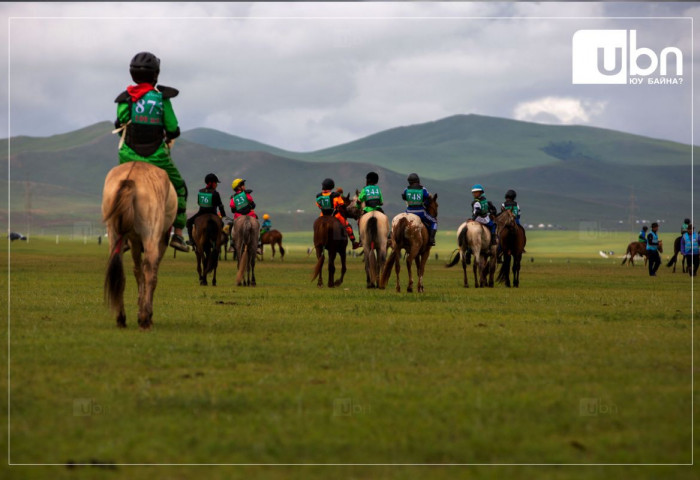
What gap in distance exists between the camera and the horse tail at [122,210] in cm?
1260

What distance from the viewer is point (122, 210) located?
12602 mm

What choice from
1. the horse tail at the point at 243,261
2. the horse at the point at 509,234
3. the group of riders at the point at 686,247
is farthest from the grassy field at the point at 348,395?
the group of riders at the point at 686,247

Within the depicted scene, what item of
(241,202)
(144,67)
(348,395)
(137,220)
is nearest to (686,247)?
(241,202)

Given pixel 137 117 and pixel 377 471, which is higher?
pixel 137 117

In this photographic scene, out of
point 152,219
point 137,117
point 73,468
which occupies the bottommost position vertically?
point 73,468

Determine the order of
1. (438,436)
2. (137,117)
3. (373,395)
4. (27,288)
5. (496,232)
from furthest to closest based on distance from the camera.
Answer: (496,232) < (27,288) < (137,117) < (373,395) < (438,436)

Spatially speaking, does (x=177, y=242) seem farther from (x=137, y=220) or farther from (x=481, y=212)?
(x=481, y=212)

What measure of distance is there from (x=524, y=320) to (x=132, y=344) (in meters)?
6.82

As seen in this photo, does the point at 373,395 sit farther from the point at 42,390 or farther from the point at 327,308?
the point at 327,308

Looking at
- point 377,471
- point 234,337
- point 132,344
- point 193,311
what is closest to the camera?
point 377,471

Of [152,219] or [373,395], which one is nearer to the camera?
[373,395]

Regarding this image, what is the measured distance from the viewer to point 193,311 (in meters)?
17.0

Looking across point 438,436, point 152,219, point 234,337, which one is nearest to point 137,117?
point 152,219

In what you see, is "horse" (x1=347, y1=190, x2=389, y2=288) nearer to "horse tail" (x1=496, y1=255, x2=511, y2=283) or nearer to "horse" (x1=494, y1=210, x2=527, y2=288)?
"horse" (x1=494, y1=210, x2=527, y2=288)
